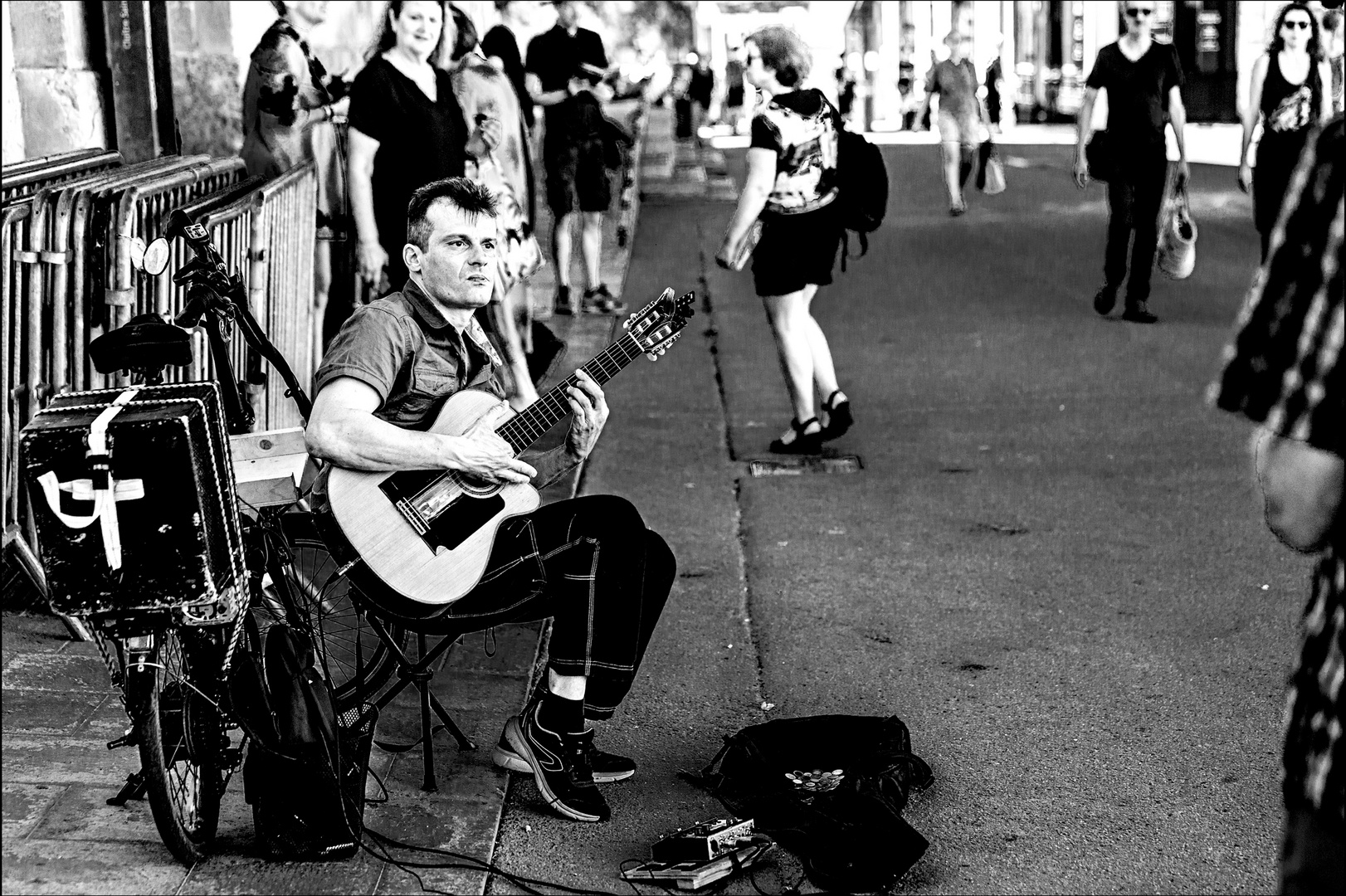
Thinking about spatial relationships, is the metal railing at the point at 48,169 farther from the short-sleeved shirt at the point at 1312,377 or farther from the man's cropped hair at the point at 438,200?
the short-sleeved shirt at the point at 1312,377

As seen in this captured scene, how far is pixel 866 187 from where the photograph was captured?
7328mm

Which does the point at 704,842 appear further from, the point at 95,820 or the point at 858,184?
the point at 858,184

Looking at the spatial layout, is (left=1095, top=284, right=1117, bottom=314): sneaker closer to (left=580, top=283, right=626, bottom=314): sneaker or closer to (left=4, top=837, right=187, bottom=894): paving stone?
(left=580, top=283, right=626, bottom=314): sneaker

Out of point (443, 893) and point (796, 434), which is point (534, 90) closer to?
point (796, 434)

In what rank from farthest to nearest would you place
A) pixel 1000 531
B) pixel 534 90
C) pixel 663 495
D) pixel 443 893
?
pixel 534 90 → pixel 663 495 → pixel 1000 531 → pixel 443 893

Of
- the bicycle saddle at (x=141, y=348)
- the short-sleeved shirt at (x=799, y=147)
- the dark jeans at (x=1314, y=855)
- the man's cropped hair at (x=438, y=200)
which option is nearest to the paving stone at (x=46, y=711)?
the bicycle saddle at (x=141, y=348)

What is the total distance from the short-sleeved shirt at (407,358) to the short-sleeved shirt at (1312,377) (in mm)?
2140

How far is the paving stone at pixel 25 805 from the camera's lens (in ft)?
11.8

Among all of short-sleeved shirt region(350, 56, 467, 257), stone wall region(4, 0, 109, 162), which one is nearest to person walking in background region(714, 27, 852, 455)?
short-sleeved shirt region(350, 56, 467, 257)

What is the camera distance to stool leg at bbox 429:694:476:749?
4.12 metres

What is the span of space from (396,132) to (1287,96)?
5.93m

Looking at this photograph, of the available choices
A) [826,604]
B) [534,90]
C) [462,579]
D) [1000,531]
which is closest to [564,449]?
[462,579]

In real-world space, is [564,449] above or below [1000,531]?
above

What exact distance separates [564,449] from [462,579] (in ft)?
1.38
